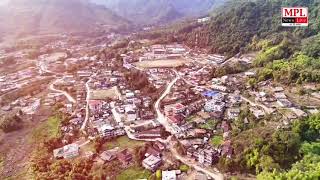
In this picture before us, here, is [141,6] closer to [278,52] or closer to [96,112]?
[278,52]

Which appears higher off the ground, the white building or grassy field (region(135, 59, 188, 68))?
grassy field (region(135, 59, 188, 68))

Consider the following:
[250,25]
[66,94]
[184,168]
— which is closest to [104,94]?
[66,94]

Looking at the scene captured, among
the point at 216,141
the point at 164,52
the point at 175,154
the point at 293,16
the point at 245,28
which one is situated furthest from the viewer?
the point at 245,28

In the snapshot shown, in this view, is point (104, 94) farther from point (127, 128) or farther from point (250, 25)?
point (250, 25)

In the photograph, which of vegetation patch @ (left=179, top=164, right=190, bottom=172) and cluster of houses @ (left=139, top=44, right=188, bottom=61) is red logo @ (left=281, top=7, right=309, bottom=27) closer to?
vegetation patch @ (left=179, top=164, right=190, bottom=172)

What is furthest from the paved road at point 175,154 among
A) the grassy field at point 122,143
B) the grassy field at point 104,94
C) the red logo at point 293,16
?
the red logo at point 293,16

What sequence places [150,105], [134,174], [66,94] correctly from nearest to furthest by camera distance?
[134,174]
[150,105]
[66,94]

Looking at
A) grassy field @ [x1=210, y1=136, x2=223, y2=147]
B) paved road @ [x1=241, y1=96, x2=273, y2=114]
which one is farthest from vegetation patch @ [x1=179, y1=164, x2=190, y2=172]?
paved road @ [x1=241, y1=96, x2=273, y2=114]
